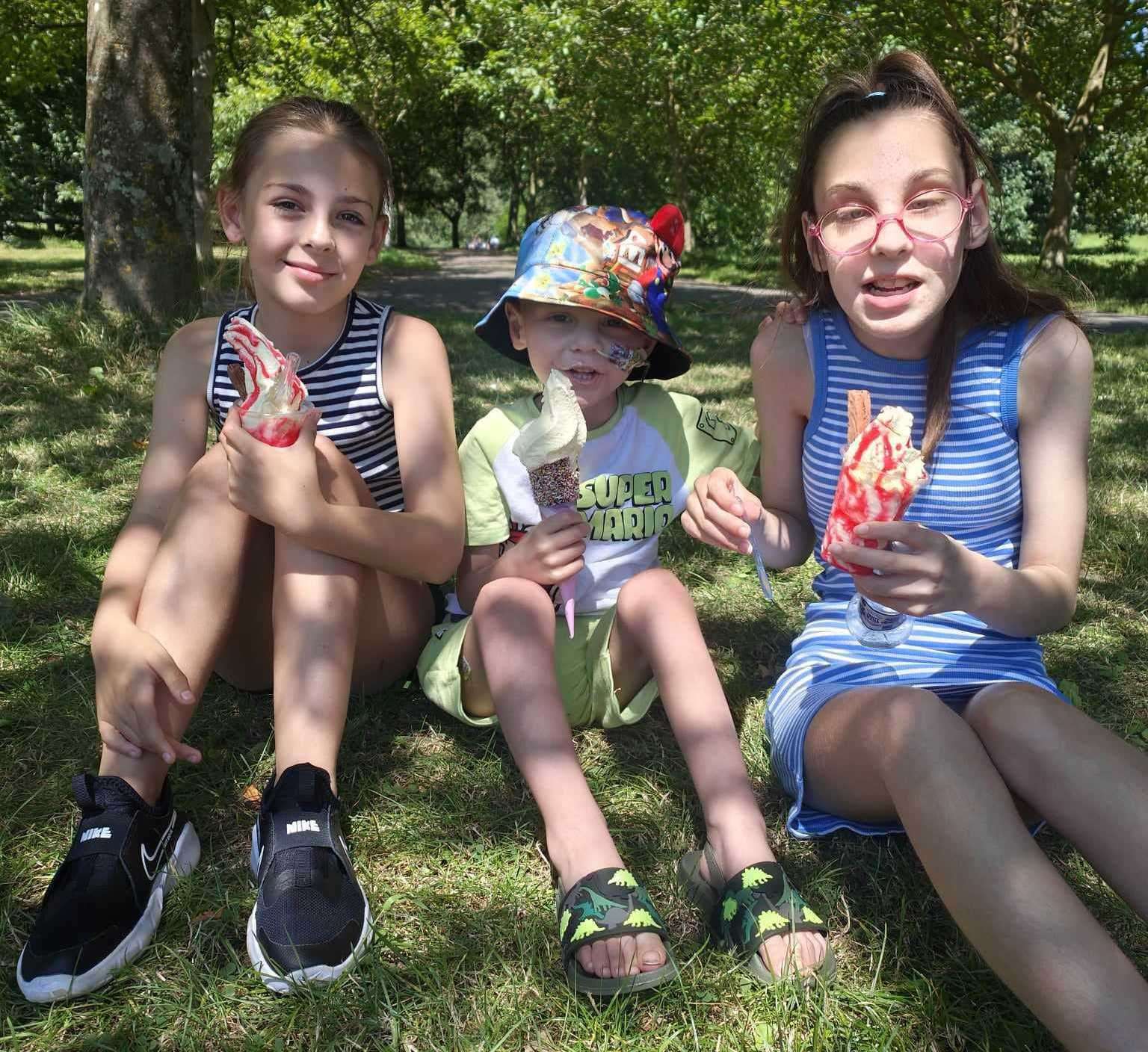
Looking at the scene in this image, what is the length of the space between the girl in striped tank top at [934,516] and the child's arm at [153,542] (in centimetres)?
114

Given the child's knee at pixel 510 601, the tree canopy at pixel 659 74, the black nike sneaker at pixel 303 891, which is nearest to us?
the black nike sneaker at pixel 303 891

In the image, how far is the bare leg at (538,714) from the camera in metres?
1.92

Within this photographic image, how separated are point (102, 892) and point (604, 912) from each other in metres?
0.87

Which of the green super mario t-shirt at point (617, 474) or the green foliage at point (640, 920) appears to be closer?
the green foliage at point (640, 920)

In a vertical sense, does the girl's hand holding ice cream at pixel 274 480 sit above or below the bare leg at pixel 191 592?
above

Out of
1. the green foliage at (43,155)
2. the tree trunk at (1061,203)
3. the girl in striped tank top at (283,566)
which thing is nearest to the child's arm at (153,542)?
the girl in striped tank top at (283,566)

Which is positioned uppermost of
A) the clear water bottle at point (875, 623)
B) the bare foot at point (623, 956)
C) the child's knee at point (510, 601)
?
the clear water bottle at point (875, 623)

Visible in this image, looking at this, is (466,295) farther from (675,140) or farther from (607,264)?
(607,264)

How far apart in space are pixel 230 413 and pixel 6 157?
27446 millimetres

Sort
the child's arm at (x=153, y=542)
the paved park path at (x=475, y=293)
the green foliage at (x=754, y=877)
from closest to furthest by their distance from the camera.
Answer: the green foliage at (x=754, y=877), the child's arm at (x=153, y=542), the paved park path at (x=475, y=293)

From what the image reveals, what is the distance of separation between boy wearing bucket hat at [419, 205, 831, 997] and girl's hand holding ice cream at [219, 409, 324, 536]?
43 cm

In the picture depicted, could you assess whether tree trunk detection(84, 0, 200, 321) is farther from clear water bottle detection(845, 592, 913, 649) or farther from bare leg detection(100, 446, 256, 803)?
clear water bottle detection(845, 592, 913, 649)

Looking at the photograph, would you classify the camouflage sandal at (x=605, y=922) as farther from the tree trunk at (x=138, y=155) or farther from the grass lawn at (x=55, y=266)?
the tree trunk at (x=138, y=155)

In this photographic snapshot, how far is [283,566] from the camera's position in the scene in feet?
6.88
